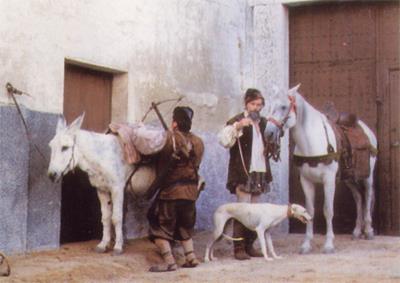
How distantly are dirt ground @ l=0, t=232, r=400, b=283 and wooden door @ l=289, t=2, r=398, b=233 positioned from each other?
2.29 m

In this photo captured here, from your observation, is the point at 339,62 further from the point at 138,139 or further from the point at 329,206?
the point at 138,139

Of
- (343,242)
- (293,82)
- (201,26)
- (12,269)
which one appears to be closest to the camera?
(12,269)

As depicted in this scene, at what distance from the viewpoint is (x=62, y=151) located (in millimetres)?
7945

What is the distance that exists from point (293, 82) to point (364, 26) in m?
1.30

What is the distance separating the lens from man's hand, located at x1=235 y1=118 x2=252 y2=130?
8.33 meters

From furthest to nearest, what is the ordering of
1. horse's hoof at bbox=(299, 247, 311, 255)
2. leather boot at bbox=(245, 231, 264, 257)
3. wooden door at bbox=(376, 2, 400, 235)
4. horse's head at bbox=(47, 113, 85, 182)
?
wooden door at bbox=(376, 2, 400, 235), horse's hoof at bbox=(299, 247, 311, 255), leather boot at bbox=(245, 231, 264, 257), horse's head at bbox=(47, 113, 85, 182)

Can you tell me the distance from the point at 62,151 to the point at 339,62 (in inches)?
198

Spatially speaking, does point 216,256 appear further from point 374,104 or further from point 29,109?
point 374,104

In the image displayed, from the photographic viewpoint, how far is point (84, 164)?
8195 mm

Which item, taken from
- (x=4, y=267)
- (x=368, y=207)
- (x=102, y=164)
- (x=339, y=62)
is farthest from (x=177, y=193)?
(x=339, y=62)

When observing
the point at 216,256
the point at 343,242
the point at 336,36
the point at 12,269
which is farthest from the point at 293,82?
the point at 12,269

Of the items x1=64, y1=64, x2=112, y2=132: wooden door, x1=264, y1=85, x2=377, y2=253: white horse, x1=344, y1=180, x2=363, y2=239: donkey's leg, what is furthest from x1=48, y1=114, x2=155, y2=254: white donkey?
x1=344, y1=180, x2=363, y2=239: donkey's leg

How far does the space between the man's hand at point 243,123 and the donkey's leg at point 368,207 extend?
2.69m

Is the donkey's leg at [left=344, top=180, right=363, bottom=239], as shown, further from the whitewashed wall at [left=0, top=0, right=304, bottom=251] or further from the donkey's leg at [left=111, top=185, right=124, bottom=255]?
the donkey's leg at [left=111, top=185, right=124, bottom=255]
